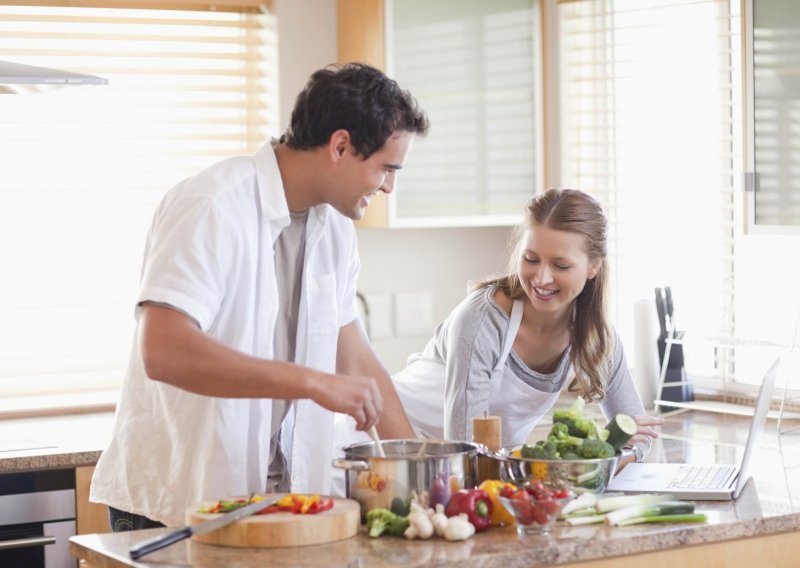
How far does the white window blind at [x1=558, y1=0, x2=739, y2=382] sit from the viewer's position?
3645mm

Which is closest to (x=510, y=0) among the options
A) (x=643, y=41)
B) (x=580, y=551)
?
(x=643, y=41)

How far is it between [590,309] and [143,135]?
1.63 meters

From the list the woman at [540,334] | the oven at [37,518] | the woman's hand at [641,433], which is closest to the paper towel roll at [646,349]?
the woman at [540,334]

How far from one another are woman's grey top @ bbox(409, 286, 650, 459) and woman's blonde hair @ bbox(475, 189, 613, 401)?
0.03 m

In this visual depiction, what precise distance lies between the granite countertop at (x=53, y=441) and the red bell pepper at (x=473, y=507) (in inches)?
52.4

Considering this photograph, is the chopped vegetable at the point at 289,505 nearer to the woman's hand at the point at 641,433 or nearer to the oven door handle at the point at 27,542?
the woman's hand at the point at 641,433

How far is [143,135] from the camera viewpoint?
3.67 metres

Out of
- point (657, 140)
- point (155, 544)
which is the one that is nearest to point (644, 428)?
point (155, 544)

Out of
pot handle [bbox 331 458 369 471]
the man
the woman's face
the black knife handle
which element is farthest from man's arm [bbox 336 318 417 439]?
the black knife handle

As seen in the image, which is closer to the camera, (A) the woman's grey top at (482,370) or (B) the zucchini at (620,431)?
(B) the zucchini at (620,431)

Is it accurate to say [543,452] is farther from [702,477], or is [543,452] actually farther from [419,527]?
[702,477]

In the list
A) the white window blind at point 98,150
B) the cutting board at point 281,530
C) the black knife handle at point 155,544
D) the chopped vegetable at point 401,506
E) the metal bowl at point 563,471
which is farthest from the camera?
the white window blind at point 98,150

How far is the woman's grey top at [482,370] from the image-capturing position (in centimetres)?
250

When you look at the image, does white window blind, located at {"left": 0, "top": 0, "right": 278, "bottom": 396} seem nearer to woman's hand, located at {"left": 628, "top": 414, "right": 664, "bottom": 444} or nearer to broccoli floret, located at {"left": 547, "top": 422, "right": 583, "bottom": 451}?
woman's hand, located at {"left": 628, "top": 414, "right": 664, "bottom": 444}
